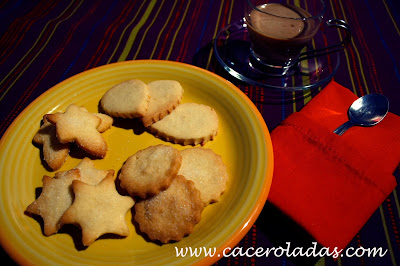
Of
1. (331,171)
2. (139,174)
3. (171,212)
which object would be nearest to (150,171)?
(139,174)

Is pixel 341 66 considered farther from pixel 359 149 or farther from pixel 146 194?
pixel 146 194

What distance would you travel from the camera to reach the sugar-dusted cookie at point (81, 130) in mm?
1014

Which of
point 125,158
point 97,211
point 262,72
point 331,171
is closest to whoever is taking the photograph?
point 97,211

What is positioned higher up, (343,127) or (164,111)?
(343,127)

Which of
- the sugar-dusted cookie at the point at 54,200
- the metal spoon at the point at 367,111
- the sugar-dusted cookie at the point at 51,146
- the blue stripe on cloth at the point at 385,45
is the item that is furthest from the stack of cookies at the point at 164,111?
the blue stripe on cloth at the point at 385,45

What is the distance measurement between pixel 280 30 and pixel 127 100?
0.78 meters

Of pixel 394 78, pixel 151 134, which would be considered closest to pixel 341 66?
pixel 394 78

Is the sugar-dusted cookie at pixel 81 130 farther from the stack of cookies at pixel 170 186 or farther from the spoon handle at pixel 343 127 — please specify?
the spoon handle at pixel 343 127

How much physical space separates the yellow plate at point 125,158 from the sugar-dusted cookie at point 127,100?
0.07m

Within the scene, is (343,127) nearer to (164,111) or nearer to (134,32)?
(164,111)

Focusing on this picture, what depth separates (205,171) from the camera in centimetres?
99

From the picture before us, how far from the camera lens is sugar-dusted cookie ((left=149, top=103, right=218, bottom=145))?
1.09 meters

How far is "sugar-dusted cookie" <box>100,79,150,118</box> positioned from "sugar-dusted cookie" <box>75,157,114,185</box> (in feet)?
0.81

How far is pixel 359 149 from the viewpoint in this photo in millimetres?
1044
